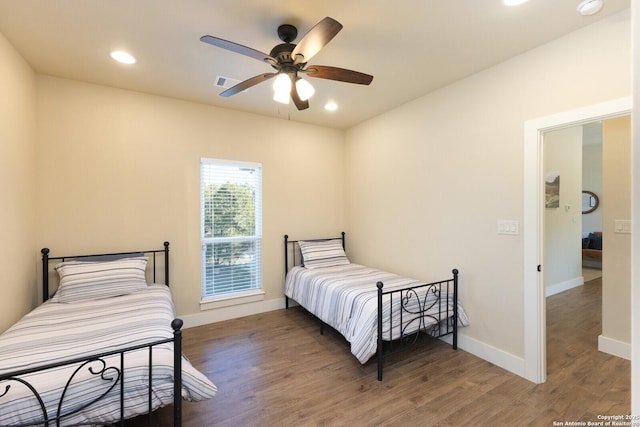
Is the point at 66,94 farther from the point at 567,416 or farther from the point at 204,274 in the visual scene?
the point at 567,416

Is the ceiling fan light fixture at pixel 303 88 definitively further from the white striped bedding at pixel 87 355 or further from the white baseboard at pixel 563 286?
the white baseboard at pixel 563 286

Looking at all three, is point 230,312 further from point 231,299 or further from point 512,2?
point 512,2

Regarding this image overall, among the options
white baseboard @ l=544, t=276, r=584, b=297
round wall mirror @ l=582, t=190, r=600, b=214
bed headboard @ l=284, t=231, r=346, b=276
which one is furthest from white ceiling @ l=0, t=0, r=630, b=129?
round wall mirror @ l=582, t=190, r=600, b=214

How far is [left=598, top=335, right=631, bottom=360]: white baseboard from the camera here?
102 inches

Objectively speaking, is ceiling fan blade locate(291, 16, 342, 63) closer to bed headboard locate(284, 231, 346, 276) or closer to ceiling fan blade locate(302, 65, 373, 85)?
ceiling fan blade locate(302, 65, 373, 85)

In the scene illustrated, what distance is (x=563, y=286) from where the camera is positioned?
15.3ft

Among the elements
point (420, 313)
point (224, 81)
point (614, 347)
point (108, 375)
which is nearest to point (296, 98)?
point (224, 81)

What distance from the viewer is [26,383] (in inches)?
47.0

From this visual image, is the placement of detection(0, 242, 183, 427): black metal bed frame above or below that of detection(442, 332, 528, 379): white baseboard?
above

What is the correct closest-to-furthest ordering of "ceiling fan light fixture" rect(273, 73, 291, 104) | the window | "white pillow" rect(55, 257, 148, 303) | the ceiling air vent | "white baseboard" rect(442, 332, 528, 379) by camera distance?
1. "ceiling fan light fixture" rect(273, 73, 291, 104)
2. "white baseboard" rect(442, 332, 528, 379)
3. "white pillow" rect(55, 257, 148, 303)
4. the ceiling air vent
5. the window

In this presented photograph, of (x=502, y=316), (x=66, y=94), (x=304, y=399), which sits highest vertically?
(x=66, y=94)

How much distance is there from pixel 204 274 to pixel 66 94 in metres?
2.35

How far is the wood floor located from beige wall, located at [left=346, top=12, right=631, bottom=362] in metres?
0.37

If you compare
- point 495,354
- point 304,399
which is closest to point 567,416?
point 495,354
